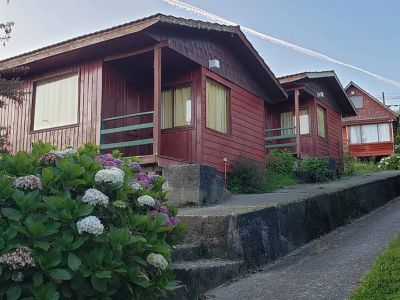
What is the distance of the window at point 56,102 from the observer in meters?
11.2

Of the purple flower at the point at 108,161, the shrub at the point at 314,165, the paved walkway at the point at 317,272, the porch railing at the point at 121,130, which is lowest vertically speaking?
the paved walkway at the point at 317,272

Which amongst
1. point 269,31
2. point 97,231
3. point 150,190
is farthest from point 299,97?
point 97,231

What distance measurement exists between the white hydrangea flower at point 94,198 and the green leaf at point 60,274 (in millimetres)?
577

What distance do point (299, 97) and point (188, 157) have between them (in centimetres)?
828

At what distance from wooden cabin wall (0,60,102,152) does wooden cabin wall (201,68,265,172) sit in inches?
92.9

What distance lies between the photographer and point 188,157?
425 inches

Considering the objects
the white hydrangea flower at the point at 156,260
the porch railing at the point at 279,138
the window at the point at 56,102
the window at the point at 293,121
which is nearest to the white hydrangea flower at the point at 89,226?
the white hydrangea flower at the point at 156,260

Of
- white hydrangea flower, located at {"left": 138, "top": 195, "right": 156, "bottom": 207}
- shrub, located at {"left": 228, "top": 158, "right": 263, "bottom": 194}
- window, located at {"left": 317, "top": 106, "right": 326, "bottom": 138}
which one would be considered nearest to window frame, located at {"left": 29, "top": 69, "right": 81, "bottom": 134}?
shrub, located at {"left": 228, "top": 158, "right": 263, "bottom": 194}

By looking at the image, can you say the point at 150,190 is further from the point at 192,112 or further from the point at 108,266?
the point at 192,112

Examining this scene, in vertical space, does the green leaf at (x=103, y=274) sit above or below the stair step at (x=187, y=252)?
above

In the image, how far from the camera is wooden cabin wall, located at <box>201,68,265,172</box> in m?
11.1

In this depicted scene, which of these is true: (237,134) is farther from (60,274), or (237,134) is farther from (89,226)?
(60,274)

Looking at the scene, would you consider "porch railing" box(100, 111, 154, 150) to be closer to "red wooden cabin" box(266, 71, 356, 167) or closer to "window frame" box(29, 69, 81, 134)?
"window frame" box(29, 69, 81, 134)

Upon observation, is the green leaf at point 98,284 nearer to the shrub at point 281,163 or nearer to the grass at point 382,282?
the grass at point 382,282
